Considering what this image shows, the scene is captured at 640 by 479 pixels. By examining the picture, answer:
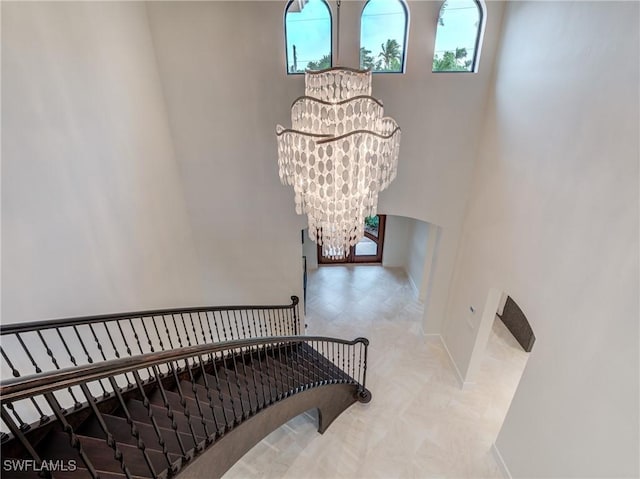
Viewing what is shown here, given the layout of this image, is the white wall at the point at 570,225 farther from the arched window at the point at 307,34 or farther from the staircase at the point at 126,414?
the staircase at the point at 126,414

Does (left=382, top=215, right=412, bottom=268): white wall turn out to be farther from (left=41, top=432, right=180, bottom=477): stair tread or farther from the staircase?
(left=41, top=432, right=180, bottom=477): stair tread

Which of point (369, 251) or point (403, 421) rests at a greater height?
point (369, 251)

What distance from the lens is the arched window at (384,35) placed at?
156 inches

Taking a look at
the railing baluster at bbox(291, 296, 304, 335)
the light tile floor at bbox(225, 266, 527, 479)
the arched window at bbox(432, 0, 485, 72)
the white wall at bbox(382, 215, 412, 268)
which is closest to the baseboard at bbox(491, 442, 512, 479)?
the light tile floor at bbox(225, 266, 527, 479)

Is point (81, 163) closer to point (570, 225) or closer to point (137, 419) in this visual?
point (137, 419)

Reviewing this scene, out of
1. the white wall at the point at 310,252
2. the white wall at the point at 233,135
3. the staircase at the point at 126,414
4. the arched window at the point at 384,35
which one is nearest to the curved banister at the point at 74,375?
the staircase at the point at 126,414

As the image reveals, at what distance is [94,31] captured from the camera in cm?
300

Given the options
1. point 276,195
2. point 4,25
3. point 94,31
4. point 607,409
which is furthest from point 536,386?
point 94,31

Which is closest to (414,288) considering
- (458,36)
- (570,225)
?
(570,225)

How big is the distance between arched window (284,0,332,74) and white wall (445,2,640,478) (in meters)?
2.22

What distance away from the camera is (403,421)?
180 inches

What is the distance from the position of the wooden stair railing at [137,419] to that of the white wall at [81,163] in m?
0.85

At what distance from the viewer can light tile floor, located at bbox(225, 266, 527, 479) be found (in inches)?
157

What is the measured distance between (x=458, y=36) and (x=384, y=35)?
98cm
